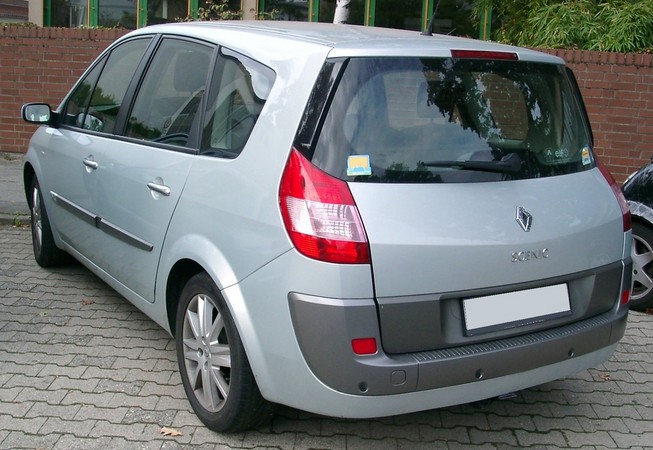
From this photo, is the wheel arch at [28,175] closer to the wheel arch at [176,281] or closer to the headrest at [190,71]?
the headrest at [190,71]

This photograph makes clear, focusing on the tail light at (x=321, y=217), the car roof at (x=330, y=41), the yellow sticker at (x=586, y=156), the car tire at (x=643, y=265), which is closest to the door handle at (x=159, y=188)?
the car roof at (x=330, y=41)

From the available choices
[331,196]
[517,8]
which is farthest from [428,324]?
[517,8]

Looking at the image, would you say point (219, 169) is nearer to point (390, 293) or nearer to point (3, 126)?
point (390, 293)

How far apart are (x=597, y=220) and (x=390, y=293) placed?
1.08m

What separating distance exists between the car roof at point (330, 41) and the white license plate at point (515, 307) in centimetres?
100

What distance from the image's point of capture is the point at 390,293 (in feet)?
9.28

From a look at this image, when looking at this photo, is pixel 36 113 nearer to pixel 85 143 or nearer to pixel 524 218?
pixel 85 143

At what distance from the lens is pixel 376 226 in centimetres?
283

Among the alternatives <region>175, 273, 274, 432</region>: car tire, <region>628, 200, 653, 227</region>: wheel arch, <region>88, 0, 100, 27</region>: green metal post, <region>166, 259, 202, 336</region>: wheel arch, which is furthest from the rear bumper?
<region>88, 0, 100, 27</region>: green metal post

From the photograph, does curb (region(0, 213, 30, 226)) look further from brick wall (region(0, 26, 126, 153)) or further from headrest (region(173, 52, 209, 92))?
headrest (region(173, 52, 209, 92))

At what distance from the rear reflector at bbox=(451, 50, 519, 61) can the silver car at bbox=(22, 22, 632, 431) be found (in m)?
0.01

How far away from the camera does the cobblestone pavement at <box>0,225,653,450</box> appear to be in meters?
3.48

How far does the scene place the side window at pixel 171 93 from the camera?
3777 mm

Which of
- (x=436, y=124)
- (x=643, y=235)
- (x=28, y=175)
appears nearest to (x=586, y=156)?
(x=436, y=124)
